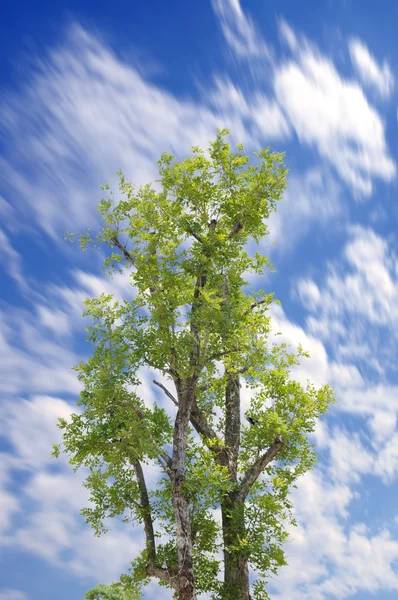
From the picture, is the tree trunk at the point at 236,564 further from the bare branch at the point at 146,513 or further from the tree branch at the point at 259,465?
the bare branch at the point at 146,513

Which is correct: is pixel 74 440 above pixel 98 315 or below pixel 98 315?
below

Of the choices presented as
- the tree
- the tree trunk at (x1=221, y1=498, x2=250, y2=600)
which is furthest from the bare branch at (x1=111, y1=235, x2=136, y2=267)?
the tree trunk at (x1=221, y1=498, x2=250, y2=600)

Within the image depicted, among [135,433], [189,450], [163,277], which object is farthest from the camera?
[189,450]

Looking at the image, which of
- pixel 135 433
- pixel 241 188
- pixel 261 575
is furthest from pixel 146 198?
pixel 261 575

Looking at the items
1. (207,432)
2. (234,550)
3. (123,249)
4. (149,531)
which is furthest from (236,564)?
(123,249)

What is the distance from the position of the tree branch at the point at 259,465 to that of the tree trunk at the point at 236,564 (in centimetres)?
94

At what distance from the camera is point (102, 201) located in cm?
1961

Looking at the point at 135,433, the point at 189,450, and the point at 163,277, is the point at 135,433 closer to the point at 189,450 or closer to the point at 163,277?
the point at 189,450

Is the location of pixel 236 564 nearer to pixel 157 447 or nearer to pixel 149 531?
pixel 149 531

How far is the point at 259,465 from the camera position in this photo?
64.3 feet

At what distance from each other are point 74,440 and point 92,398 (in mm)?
1822

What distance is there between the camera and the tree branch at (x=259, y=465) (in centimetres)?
1931

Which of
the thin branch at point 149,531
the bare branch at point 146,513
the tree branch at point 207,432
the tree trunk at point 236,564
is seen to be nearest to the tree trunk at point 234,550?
the tree trunk at point 236,564

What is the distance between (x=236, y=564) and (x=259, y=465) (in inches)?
129
